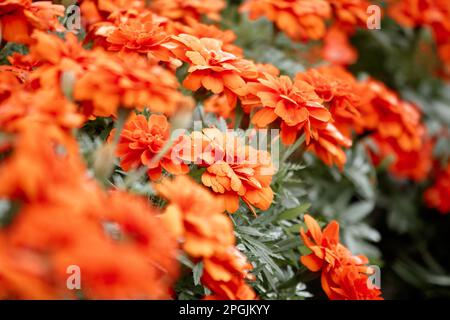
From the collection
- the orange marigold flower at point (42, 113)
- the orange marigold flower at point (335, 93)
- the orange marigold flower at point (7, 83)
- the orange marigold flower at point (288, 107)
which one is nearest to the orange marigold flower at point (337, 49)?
the orange marigold flower at point (335, 93)

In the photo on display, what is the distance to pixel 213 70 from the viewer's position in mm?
950

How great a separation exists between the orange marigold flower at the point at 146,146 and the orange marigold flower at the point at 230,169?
26 millimetres

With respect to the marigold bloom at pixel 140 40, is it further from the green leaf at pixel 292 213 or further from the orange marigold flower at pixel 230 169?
the green leaf at pixel 292 213

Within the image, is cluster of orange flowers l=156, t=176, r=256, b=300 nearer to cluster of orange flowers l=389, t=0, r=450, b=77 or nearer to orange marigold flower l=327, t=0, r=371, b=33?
orange marigold flower l=327, t=0, r=371, b=33

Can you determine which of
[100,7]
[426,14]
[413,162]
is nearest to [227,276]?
[100,7]

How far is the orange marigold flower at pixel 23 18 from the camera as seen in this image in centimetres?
95

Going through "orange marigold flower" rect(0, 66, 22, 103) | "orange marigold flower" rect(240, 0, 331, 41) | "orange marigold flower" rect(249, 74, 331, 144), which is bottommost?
"orange marigold flower" rect(249, 74, 331, 144)

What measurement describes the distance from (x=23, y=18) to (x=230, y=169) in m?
0.42

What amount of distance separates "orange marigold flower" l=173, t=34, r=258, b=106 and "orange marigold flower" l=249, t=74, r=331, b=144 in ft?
0.08

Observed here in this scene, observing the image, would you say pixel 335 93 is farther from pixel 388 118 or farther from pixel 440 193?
pixel 440 193

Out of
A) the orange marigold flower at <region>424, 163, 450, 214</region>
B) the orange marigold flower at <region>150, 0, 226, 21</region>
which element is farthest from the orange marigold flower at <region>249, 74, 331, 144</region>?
the orange marigold flower at <region>424, 163, 450, 214</region>

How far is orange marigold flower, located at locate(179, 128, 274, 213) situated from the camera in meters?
0.84

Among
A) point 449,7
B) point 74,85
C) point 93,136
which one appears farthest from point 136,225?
point 449,7
